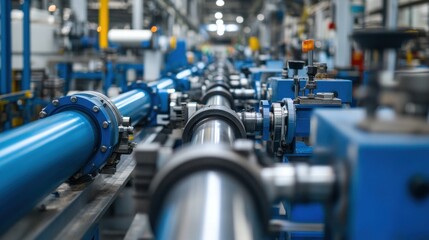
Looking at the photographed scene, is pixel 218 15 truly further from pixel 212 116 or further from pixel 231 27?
pixel 212 116

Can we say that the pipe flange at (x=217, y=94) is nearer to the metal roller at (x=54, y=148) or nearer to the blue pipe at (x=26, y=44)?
the metal roller at (x=54, y=148)

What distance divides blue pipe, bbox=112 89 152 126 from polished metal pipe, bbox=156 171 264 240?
1433mm

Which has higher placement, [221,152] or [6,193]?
[221,152]

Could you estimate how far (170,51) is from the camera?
6746 millimetres

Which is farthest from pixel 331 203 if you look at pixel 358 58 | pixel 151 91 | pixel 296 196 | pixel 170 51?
pixel 358 58

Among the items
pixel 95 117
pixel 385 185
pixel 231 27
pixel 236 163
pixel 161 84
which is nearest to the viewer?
pixel 385 185

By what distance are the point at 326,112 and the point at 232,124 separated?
583 millimetres

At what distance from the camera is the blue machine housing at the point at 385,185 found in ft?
1.88

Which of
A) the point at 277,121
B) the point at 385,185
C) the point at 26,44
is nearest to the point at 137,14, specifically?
the point at 26,44

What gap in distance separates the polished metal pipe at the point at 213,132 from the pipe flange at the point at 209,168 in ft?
1.35

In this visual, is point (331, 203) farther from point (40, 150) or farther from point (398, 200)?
point (40, 150)

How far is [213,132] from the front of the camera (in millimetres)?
1184

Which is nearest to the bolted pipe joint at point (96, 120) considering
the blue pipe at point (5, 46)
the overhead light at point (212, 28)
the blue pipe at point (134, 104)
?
the blue pipe at point (134, 104)

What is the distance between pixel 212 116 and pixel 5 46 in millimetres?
2853
